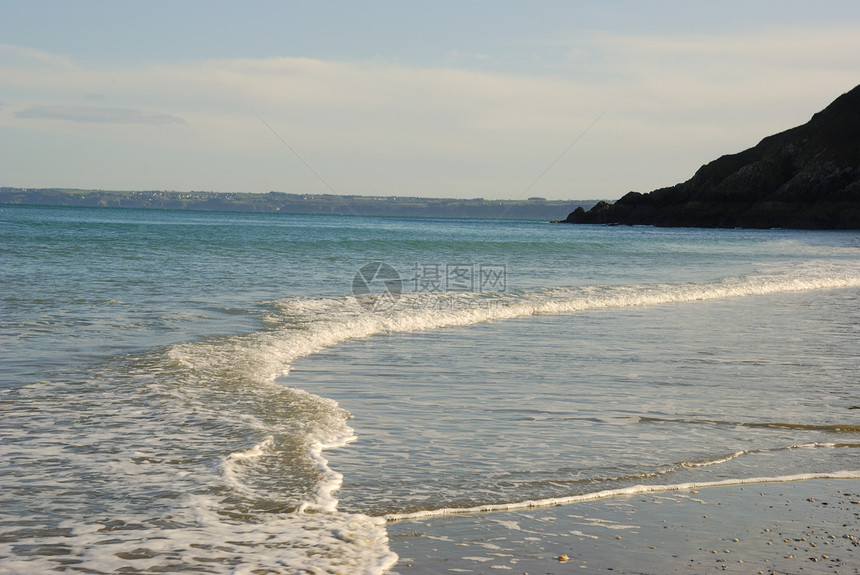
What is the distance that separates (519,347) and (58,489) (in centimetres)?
717

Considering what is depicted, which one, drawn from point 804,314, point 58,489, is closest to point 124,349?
point 58,489

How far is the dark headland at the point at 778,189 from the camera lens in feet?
301

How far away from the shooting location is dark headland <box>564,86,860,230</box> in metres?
91.7

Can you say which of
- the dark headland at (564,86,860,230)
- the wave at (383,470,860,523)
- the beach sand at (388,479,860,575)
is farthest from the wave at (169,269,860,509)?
the dark headland at (564,86,860,230)

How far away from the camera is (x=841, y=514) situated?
4598mm

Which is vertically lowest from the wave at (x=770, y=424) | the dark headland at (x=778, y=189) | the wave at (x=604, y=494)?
the wave at (x=604, y=494)

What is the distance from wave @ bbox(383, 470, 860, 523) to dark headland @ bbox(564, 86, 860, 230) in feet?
303

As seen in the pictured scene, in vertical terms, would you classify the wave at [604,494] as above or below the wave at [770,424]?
below

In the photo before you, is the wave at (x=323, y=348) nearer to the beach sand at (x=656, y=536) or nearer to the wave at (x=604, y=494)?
the wave at (x=604, y=494)

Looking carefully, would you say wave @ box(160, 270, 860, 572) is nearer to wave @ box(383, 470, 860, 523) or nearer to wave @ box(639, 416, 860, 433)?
wave @ box(383, 470, 860, 523)

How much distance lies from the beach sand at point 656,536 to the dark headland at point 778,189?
93.2 meters

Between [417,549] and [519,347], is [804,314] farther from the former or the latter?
[417,549]

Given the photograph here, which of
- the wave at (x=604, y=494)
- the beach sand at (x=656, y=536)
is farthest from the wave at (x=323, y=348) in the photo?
the beach sand at (x=656, y=536)

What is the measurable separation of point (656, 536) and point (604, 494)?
70 cm
